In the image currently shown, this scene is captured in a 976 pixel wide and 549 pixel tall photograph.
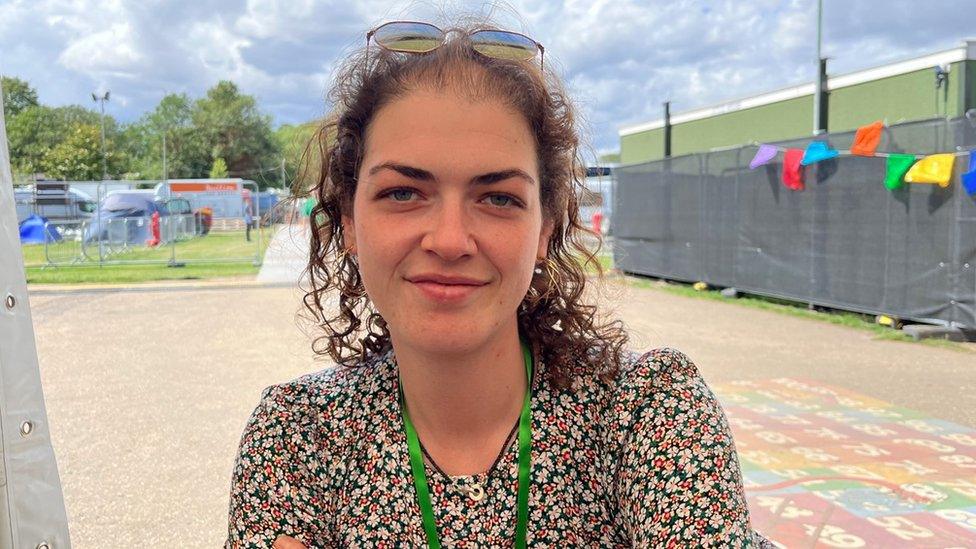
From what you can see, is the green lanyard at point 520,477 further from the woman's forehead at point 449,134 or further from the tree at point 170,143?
the tree at point 170,143

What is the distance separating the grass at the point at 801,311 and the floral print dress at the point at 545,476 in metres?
5.15

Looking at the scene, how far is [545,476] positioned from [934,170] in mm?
8387

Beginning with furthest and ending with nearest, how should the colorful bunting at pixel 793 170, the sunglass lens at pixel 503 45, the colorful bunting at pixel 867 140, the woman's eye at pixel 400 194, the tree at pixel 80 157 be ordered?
1. the tree at pixel 80 157
2. the colorful bunting at pixel 793 170
3. the colorful bunting at pixel 867 140
4. the sunglass lens at pixel 503 45
5. the woman's eye at pixel 400 194

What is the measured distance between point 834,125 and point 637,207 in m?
8.57

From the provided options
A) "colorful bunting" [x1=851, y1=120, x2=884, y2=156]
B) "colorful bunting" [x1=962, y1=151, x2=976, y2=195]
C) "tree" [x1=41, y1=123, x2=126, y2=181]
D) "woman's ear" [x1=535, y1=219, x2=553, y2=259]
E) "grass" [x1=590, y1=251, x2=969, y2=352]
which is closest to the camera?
"woman's ear" [x1=535, y1=219, x2=553, y2=259]

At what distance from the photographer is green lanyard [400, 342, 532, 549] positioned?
4.87ft

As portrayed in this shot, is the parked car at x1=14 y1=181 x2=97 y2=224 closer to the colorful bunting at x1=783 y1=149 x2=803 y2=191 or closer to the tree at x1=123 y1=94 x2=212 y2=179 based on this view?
the colorful bunting at x1=783 y1=149 x2=803 y2=191

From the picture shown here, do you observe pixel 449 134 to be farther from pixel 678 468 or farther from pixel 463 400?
pixel 678 468

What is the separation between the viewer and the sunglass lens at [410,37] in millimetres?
1633

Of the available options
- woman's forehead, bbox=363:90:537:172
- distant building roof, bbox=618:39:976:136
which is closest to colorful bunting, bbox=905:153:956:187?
woman's forehead, bbox=363:90:537:172

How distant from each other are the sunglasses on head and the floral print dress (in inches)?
25.7

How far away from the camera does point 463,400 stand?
158 cm

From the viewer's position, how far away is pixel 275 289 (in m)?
15.0

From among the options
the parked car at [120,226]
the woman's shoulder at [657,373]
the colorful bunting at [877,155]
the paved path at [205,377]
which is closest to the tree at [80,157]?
the parked car at [120,226]
